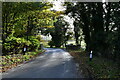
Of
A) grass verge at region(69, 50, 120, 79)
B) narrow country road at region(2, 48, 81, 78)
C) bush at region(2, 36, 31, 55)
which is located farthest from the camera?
bush at region(2, 36, 31, 55)

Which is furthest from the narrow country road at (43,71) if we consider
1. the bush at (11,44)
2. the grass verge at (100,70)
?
the bush at (11,44)

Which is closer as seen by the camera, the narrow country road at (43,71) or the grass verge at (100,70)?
the grass verge at (100,70)

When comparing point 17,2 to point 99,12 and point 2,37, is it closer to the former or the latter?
point 2,37

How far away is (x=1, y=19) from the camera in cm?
1257

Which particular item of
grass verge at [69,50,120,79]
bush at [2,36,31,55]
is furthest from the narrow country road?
bush at [2,36,31,55]

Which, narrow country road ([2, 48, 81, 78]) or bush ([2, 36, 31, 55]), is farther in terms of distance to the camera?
bush ([2, 36, 31, 55])

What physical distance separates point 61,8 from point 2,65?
52.7ft

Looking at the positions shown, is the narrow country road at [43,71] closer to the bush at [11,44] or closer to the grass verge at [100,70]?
the grass verge at [100,70]

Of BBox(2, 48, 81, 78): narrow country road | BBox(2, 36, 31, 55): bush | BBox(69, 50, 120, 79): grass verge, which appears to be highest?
BBox(2, 36, 31, 55): bush

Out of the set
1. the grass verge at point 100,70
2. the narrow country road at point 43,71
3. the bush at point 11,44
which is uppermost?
the bush at point 11,44

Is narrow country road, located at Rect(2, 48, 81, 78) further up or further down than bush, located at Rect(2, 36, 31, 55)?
further down

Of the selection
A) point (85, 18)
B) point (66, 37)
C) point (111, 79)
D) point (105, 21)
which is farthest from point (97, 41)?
point (66, 37)

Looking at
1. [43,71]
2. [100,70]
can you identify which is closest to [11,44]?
[43,71]

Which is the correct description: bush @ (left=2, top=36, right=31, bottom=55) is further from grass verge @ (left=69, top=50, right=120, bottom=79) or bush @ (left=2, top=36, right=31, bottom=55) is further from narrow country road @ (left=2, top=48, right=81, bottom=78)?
grass verge @ (left=69, top=50, right=120, bottom=79)
